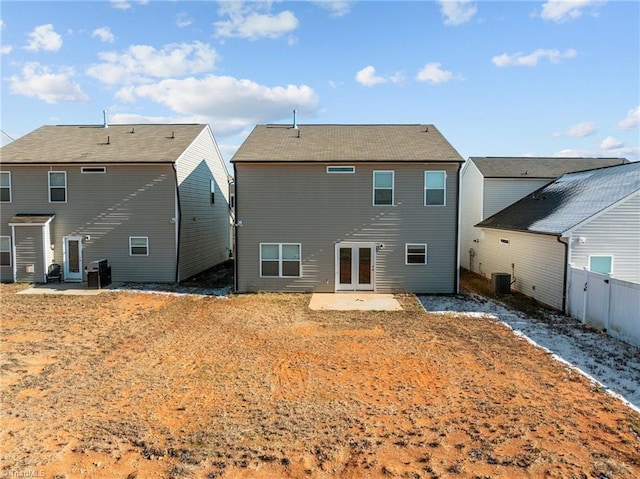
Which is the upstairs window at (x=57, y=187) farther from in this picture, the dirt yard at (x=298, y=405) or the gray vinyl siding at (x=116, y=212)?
the dirt yard at (x=298, y=405)

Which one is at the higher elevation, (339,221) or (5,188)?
(5,188)

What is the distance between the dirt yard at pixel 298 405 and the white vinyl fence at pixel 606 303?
97.0 inches

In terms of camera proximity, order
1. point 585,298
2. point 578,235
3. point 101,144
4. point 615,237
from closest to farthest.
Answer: point 585,298, point 578,235, point 615,237, point 101,144

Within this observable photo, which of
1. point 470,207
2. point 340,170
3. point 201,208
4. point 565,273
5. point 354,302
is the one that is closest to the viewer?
point 565,273

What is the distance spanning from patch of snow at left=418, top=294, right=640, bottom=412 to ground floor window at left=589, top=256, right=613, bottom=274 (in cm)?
223

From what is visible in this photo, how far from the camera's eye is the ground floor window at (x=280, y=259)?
1484 cm

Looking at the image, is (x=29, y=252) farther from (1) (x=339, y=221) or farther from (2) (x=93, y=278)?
(1) (x=339, y=221)

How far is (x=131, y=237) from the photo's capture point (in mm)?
16297

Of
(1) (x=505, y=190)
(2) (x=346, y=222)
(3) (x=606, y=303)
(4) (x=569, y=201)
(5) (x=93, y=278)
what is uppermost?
(1) (x=505, y=190)

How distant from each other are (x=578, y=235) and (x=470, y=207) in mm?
9766

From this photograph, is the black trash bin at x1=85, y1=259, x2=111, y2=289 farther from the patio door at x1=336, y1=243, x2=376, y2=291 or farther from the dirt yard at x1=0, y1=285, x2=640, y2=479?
the patio door at x1=336, y1=243, x2=376, y2=291

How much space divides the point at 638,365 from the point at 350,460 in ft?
22.5

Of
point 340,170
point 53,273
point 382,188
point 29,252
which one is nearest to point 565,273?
point 382,188

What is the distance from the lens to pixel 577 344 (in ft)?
29.8
